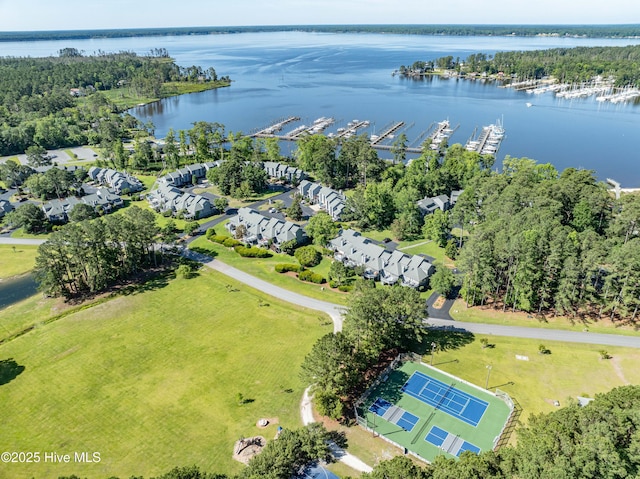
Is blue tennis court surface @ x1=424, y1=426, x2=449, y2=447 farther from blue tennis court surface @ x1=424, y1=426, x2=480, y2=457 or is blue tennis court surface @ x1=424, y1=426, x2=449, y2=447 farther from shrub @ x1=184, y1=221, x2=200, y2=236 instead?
shrub @ x1=184, y1=221, x2=200, y2=236

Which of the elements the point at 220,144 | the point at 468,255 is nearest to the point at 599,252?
the point at 468,255

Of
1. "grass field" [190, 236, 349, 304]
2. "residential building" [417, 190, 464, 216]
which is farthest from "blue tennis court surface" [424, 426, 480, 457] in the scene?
"residential building" [417, 190, 464, 216]

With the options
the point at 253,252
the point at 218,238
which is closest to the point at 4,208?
the point at 218,238

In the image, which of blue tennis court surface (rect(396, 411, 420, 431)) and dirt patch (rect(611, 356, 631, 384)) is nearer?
blue tennis court surface (rect(396, 411, 420, 431))

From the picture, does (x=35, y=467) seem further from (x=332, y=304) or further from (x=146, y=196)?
(x=146, y=196)

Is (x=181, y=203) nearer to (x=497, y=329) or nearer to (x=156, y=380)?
(x=156, y=380)

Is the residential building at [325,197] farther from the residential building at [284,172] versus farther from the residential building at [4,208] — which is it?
the residential building at [4,208]
